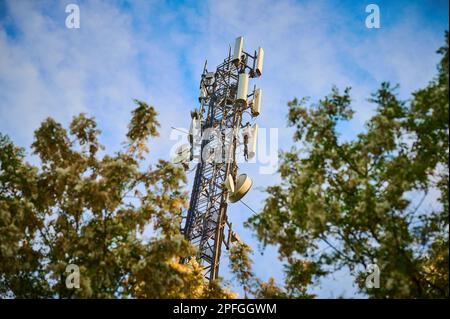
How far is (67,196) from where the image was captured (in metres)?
11.6

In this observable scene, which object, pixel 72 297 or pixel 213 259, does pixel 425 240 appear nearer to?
pixel 72 297

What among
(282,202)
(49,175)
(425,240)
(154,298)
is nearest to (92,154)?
(49,175)

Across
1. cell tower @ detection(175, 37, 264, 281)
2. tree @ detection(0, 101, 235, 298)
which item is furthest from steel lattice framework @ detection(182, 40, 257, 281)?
tree @ detection(0, 101, 235, 298)

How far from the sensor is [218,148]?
21656 millimetres

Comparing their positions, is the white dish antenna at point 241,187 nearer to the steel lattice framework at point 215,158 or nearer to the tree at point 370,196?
the steel lattice framework at point 215,158

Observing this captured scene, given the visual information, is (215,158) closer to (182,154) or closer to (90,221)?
(182,154)

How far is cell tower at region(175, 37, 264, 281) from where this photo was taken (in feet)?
64.5

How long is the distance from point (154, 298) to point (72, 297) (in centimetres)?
192

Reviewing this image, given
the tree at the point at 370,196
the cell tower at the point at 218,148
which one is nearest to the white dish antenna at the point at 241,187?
the cell tower at the point at 218,148

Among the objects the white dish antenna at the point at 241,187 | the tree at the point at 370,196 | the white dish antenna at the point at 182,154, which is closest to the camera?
the tree at the point at 370,196

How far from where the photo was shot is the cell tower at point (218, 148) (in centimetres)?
1966

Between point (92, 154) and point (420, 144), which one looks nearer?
point (420, 144)

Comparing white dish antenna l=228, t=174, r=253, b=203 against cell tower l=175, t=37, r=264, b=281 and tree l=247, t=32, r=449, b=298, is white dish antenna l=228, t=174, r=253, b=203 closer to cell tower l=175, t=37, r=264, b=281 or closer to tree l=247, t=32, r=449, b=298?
cell tower l=175, t=37, r=264, b=281

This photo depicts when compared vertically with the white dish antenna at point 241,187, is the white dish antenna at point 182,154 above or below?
above
